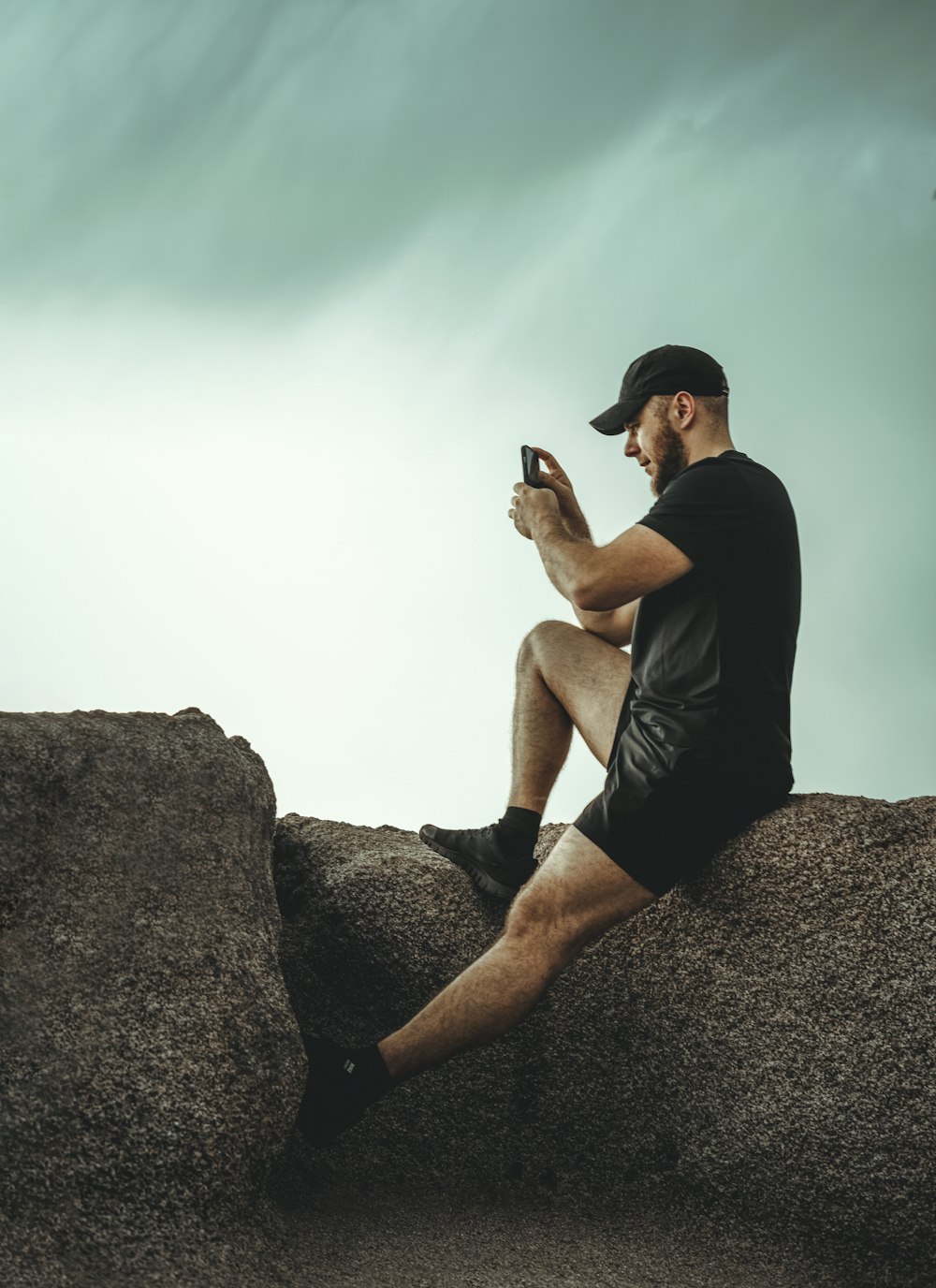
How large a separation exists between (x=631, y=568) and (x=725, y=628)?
1.25 ft

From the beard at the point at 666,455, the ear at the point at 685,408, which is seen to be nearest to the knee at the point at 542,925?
the beard at the point at 666,455

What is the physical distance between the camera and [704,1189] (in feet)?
13.5

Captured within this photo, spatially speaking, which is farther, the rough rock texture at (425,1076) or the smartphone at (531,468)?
the smartphone at (531,468)

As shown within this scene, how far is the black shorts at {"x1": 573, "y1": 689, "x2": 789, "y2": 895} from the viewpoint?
3.88 m

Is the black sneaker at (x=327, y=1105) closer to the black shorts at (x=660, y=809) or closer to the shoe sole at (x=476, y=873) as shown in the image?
the shoe sole at (x=476, y=873)

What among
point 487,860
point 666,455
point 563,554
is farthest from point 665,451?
point 487,860

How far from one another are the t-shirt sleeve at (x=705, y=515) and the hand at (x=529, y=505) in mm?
561

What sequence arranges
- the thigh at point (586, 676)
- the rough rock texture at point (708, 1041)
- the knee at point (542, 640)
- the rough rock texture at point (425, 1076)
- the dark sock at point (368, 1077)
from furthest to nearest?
the knee at point (542, 640), the thigh at point (586, 676), the rough rock texture at point (708, 1041), the dark sock at point (368, 1077), the rough rock texture at point (425, 1076)

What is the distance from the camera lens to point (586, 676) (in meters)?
4.46

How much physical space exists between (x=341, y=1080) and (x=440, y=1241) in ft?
2.10

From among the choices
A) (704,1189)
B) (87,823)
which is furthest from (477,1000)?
(87,823)

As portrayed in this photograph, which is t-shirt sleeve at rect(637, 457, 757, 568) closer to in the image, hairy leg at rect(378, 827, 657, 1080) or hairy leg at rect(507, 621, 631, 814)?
hairy leg at rect(507, 621, 631, 814)

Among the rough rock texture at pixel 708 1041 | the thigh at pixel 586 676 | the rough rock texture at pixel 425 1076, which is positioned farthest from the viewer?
the thigh at pixel 586 676

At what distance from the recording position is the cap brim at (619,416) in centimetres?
448
